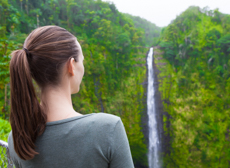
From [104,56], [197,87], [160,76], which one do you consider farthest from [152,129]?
[104,56]

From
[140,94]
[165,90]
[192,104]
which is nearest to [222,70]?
[192,104]

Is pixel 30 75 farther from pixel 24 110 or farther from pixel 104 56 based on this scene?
pixel 104 56

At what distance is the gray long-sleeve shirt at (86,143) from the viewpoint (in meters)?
0.49

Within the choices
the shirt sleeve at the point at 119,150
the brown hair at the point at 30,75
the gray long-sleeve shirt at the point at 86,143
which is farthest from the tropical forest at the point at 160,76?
the shirt sleeve at the point at 119,150

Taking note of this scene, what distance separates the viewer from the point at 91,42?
1539 cm

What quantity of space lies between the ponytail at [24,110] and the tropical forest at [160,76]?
10831mm

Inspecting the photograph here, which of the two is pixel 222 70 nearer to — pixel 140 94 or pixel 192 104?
pixel 192 104

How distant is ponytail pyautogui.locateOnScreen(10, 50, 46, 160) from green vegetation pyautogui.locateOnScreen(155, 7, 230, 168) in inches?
531

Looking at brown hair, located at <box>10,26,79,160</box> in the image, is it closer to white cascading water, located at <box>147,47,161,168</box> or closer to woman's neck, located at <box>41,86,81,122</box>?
woman's neck, located at <box>41,86,81,122</box>

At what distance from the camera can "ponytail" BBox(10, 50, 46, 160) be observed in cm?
54

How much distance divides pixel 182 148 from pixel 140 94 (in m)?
5.36

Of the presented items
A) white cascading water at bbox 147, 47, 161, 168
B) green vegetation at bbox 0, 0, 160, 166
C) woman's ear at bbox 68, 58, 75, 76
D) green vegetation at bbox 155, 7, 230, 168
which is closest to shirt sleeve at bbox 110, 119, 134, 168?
woman's ear at bbox 68, 58, 75, 76

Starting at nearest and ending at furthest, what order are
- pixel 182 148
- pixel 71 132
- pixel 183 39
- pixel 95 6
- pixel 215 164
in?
pixel 71 132 → pixel 215 164 → pixel 182 148 → pixel 183 39 → pixel 95 6

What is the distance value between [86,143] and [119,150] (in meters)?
0.11
